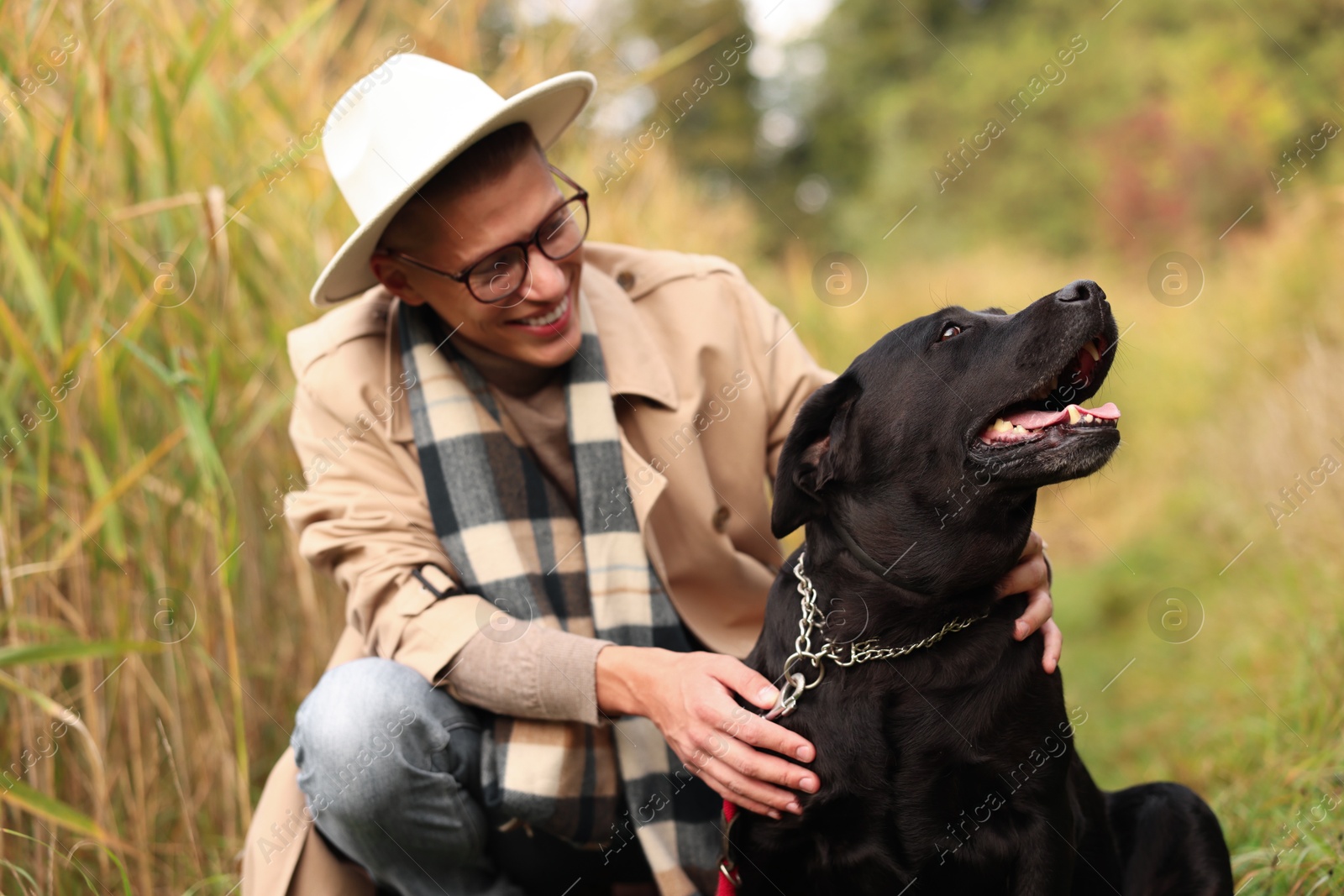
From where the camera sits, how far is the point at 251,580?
2.90 m

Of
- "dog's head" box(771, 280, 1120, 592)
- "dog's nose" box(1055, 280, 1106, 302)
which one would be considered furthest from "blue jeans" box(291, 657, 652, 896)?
"dog's nose" box(1055, 280, 1106, 302)

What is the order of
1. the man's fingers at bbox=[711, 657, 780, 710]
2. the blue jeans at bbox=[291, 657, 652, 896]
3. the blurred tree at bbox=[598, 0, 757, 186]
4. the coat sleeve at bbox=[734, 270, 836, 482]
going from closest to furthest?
the man's fingers at bbox=[711, 657, 780, 710] < the blue jeans at bbox=[291, 657, 652, 896] < the coat sleeve at bbox=[734, 270, 836, 482] < the blurred tree at bbox=[598, 0, 757, 186]

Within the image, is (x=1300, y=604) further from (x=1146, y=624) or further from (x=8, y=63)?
(x=8, y=63)

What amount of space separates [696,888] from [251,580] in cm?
139

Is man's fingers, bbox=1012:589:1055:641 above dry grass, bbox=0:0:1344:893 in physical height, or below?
below

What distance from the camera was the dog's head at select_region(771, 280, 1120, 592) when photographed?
1.72 m

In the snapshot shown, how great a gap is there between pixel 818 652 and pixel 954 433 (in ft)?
1.38

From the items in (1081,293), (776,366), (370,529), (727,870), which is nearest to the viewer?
(1081,293)

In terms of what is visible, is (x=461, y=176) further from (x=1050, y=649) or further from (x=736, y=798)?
(x=1050, y=649)

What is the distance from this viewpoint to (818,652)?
185 cm

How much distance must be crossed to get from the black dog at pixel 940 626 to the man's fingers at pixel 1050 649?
1 centimetres

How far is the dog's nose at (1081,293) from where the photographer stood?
1.72 m

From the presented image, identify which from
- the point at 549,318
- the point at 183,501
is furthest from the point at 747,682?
the point at 183,501

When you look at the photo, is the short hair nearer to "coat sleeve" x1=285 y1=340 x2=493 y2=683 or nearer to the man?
the man
